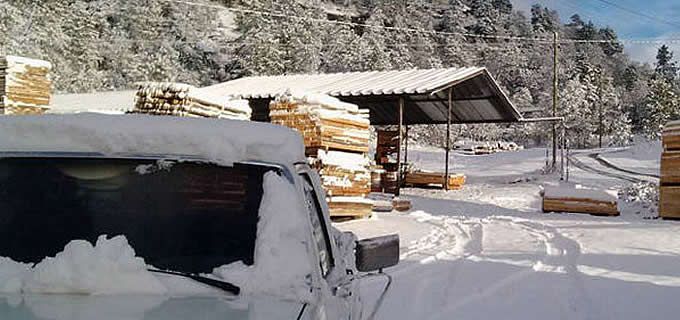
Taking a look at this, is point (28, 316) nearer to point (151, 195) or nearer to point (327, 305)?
point (151, 195)

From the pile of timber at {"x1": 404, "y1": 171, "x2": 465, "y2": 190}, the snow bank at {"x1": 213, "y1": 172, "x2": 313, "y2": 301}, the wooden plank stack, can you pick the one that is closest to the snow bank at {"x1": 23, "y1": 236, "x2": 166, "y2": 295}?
the snow bank at {"x1": 213, "y1": 172, "x2": 313, "y2": 301}

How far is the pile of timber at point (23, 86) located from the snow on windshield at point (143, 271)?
13995mm

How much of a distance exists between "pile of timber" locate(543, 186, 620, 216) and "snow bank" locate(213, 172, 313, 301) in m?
16.7

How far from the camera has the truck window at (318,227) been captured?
2.87m

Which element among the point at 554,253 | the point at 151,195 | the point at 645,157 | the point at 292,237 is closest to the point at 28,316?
the point at 151,195

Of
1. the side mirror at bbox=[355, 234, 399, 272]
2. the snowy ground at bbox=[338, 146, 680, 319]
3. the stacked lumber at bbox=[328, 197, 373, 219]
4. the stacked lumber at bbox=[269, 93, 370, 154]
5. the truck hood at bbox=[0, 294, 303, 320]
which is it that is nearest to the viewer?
the truck hood at bbox=[0, 294, 303, 320]

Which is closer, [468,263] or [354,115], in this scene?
[468,263]

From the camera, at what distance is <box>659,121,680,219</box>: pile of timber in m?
15.6

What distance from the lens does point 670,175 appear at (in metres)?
15.7

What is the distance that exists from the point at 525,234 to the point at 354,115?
4.47 m

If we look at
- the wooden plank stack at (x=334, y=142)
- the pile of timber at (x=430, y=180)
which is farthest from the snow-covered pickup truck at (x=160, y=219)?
the pile of timber at (x=430, y=180)

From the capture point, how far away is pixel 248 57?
63.3 meters

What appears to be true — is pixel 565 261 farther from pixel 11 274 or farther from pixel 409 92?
pixel 409 92

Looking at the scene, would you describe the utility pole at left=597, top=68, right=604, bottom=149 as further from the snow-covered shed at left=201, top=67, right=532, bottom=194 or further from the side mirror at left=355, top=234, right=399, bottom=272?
the side mirror at left=355, top=234, right=399, bottom=272
